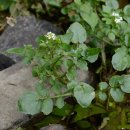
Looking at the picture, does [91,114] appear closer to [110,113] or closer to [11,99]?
[110,113]

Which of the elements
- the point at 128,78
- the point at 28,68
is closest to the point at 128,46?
the point at 128,78

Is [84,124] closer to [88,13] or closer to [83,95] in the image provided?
[83,95]

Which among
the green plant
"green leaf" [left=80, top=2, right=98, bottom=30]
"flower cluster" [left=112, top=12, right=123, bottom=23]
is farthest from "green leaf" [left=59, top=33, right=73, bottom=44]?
"green leaf" [left=80, top=2, right=98, bottom=30]

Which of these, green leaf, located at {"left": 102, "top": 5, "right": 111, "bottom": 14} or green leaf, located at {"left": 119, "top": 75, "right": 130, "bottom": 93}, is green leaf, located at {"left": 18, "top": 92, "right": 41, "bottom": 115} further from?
green leaf, located at {"left": 102, "top": 5, "right": 111, "bottom": 14}

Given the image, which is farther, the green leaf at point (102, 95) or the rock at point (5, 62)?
the rock at point (5, 62)

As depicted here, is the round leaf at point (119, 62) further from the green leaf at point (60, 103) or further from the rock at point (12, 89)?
the rock at point (12, 89)

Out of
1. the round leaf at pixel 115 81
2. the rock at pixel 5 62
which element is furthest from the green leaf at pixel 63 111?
the rock at pixel 5 62
